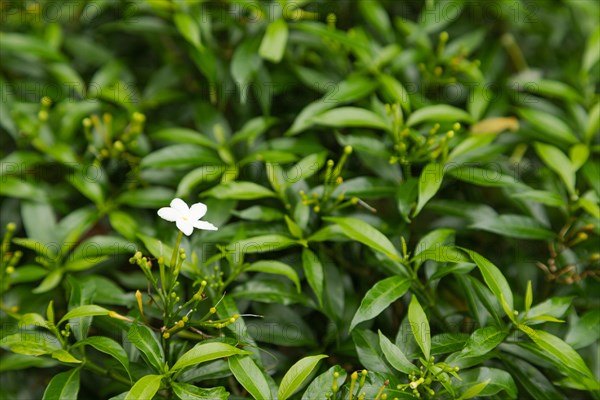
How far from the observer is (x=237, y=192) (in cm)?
156

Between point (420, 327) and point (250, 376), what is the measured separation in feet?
1.22

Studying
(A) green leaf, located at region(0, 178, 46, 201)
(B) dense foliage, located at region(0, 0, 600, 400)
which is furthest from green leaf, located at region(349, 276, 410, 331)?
(A) green leaf, located at region(0, 178, 46, 201)

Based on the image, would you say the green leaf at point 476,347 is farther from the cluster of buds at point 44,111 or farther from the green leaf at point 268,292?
the cluster of buds at point 44,111

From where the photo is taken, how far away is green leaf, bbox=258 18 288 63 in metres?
1.71

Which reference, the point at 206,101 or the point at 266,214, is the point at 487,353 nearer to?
the point at 266,214

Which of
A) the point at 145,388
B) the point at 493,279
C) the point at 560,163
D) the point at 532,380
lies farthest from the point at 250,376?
the point at 560,163

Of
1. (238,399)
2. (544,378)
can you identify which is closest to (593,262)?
(544,378)

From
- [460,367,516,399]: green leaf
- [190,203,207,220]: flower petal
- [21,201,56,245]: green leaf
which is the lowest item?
[21,201,56,245]: green leaf

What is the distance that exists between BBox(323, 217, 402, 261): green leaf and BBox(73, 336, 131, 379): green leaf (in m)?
0.53

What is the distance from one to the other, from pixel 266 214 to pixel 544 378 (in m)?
0.78

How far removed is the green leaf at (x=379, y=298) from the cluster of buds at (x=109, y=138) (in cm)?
84

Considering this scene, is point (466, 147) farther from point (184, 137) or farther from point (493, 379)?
point (184, 137)

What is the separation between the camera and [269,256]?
1.72m

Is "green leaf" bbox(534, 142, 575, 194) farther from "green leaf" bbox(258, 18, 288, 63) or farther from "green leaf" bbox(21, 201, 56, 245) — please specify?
"green leaf" bbox(21, 201, 56, 245)
